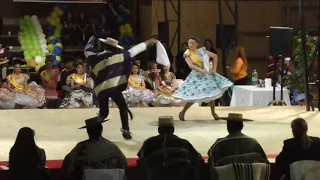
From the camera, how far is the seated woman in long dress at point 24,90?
8.77m

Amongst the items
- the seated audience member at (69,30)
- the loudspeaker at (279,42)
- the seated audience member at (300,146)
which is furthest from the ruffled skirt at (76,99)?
the seated audience member at (300,146)

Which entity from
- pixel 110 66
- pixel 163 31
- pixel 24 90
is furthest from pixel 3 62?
pixel 110 66

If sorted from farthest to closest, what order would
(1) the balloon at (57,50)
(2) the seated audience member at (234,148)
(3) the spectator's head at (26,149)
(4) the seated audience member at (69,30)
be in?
(4) the seated audience member at (69,30), (1) the balloon at (57,50), (2) the seated audience member at (234,148), (3) the spectator's head at (26,149)

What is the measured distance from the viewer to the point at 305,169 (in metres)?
4.28

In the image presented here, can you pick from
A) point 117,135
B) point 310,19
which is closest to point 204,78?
point 117,135

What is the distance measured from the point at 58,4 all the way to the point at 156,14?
2.24 meters

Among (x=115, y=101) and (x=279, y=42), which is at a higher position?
(x=279, y=42)

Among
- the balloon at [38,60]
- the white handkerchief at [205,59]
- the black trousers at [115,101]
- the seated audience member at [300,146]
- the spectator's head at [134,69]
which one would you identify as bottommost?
the seated audience member at [300,146]

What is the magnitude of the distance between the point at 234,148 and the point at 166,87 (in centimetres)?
511

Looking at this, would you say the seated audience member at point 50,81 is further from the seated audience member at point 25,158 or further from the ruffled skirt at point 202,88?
the seated audience member at point 25,158

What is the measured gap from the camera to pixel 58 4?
13023mm

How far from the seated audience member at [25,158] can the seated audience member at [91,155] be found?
24cm

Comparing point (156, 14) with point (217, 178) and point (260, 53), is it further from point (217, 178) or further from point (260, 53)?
point (217, 178)

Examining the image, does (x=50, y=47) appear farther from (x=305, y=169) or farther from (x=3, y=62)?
(x=305, y=169)
